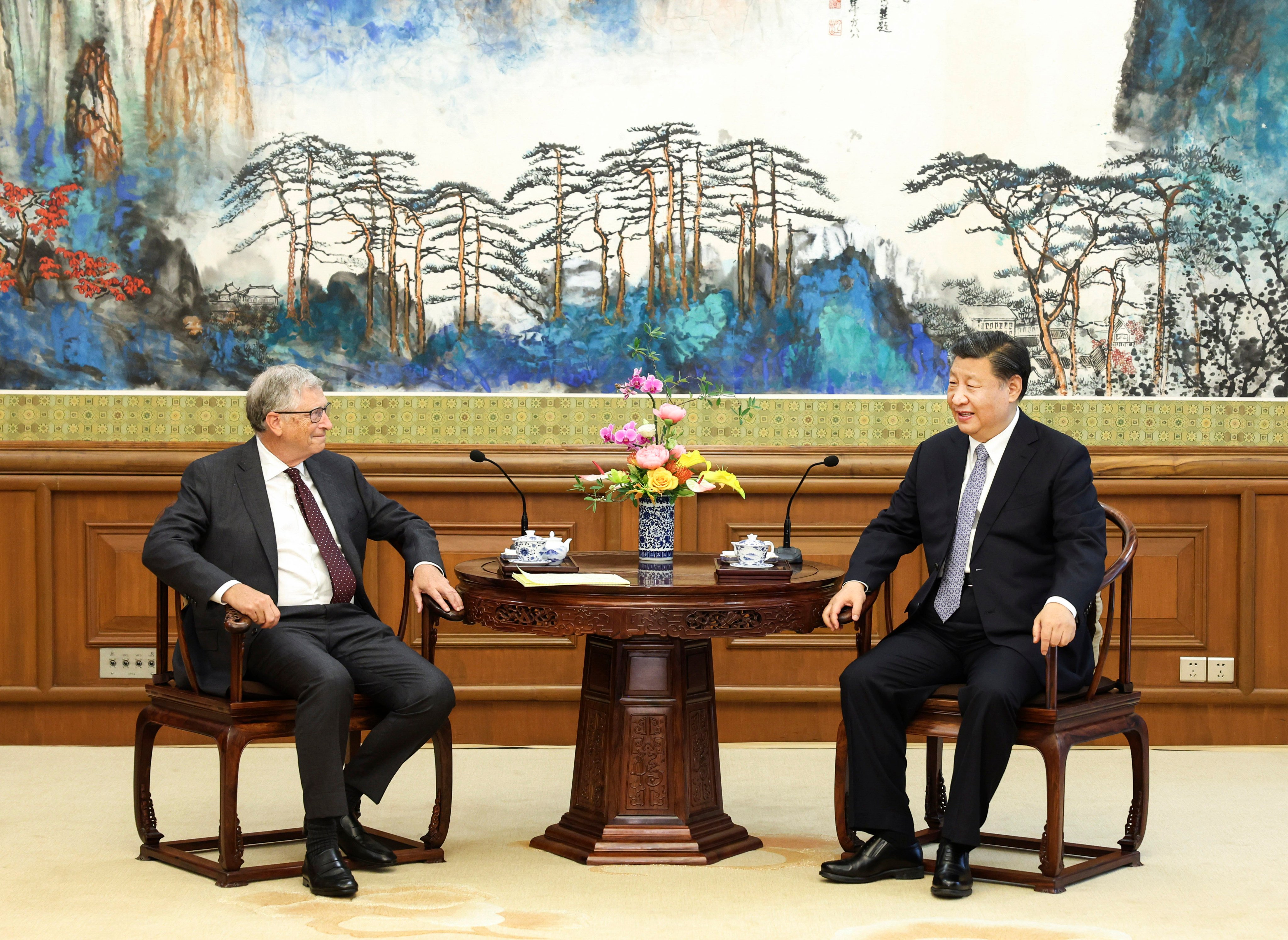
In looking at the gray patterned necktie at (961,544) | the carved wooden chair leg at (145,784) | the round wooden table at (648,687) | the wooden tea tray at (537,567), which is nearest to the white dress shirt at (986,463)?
the gray patterned necktie at (961,544)

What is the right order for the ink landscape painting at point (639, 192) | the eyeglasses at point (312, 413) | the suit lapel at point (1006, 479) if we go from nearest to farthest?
the suit lapel at point (1006, 479) < the eyeglasses at point (312, 413) < the ink landscape painting at point (639, 192)

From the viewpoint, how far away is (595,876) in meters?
3.63

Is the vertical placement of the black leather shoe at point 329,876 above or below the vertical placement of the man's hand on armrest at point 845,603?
below

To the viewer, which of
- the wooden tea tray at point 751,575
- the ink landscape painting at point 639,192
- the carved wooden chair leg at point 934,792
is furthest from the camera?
the ink landscape painting at point 639,192

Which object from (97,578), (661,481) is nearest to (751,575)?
(661,481)

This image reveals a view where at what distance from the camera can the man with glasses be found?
3.50 m

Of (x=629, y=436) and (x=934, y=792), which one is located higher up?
(x=629, y=436)

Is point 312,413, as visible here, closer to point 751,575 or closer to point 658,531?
point 658,531

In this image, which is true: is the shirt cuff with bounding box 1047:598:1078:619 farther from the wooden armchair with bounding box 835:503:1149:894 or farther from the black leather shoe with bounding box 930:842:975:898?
the black leather shoe with bounding box 930:842:975:898

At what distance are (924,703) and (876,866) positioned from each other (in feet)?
1.46

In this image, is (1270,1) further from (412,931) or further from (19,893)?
(19,893)

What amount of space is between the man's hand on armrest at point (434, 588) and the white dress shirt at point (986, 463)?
3.66 ft

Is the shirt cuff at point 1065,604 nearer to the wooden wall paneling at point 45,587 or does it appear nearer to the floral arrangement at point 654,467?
the floral arrangement at point 654,467

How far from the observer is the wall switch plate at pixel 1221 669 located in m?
5.36
